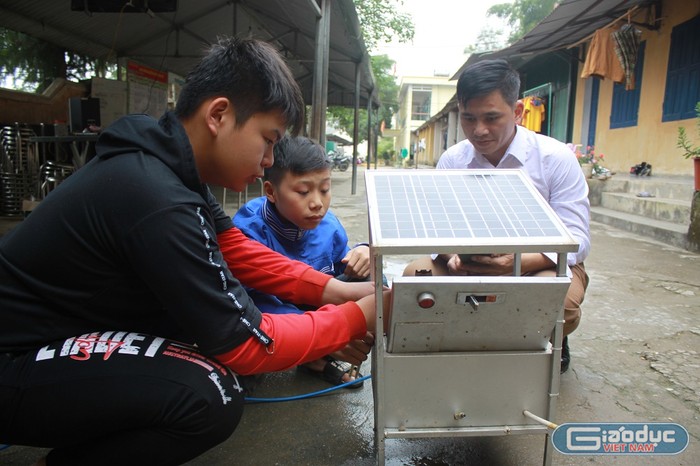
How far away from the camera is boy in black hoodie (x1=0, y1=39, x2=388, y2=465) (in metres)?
1.05

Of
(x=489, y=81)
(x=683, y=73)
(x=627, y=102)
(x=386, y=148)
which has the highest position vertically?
(x=386, y=148)

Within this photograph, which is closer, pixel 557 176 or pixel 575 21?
pixel 557 176

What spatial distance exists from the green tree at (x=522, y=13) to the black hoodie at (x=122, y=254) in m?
21.7

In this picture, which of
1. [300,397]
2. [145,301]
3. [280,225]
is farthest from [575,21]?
[145,301]

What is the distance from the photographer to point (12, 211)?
18.0ft

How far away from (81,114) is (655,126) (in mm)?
7993

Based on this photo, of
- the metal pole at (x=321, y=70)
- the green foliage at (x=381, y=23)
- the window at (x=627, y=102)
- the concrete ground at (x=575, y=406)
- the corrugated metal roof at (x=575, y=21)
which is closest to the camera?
the concrete ground at (x=575, y=406)

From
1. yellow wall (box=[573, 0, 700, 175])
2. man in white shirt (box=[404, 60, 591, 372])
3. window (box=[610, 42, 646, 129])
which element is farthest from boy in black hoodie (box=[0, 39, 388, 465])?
window (box=[610, 42, 646, 129])

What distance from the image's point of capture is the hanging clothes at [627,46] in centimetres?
692

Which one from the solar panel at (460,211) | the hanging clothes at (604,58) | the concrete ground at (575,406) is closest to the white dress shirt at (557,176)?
the solar panel at (460,211)

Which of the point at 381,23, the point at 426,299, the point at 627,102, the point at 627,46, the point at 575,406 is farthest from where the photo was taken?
the point at 381,23

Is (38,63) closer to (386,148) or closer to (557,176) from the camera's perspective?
(557,176)

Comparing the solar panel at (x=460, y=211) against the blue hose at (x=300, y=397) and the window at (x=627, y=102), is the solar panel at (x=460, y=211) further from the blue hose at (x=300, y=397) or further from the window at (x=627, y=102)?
the window at (x=627, y=102)

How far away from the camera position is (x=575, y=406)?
5.99 feet
